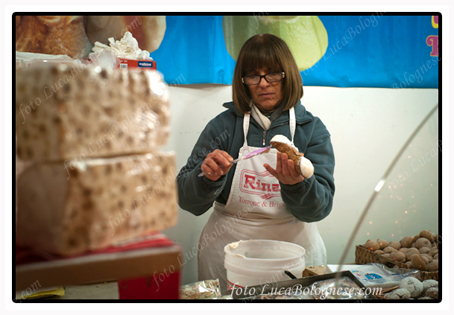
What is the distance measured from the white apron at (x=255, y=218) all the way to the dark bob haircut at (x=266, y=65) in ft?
0.22

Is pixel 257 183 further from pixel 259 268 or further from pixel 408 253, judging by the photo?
pixel 408 253

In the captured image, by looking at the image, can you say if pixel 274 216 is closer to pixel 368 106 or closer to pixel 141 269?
pixel 141 269

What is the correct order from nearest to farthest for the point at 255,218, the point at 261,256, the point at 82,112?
the point at 82,112, the point at 261,256, the point at 255,218

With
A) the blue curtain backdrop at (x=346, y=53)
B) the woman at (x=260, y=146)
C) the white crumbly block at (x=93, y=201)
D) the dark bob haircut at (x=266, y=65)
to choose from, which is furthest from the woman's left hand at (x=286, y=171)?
the blue curtain backdrop at (x=346, y=53)

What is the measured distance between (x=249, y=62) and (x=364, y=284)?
3.14 feet

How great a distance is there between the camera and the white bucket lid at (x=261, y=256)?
1071 millimetres

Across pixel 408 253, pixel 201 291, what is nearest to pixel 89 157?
pixel 201 291

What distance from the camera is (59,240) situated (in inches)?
19.6

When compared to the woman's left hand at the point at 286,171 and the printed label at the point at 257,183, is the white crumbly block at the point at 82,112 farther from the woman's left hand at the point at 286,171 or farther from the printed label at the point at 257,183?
the printed label at the point at 257,183

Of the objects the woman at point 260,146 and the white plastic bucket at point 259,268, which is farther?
the woman at point 260,146

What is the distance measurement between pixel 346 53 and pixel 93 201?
6.31 ft

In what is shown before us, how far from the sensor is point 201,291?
1029 millimetres

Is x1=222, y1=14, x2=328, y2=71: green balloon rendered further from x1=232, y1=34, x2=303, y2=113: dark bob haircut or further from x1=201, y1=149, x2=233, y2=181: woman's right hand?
x1=201, y1=149, x2=233, y2=181: woman's right hand

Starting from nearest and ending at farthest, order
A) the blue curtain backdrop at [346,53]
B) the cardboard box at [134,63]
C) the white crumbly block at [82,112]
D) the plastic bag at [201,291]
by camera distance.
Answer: the white crumbly block at [82,112] < the plastic bag at [201,291] < the cardboard box at [134,63] < the blue curtain backdrop at [346,53]
